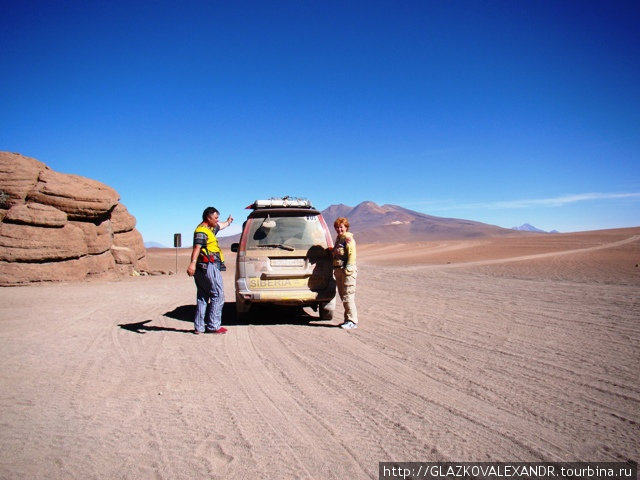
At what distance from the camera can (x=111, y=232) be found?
17.8 metres

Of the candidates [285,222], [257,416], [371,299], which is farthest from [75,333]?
[371,299]

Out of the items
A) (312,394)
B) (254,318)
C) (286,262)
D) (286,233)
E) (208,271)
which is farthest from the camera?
(254,318)

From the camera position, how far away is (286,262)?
656cm

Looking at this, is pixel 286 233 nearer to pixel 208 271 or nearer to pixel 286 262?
pixel 286 262

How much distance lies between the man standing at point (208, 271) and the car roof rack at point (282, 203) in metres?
0.88

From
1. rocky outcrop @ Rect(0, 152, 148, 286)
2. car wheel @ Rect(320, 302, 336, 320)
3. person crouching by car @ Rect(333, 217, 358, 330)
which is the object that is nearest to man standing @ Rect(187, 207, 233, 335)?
car wheel @ Rect(320, 302, 336, 320)

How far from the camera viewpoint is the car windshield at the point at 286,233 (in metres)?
6.66

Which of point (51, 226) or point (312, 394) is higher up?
point (51, 226)

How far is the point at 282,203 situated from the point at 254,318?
99.9 inches

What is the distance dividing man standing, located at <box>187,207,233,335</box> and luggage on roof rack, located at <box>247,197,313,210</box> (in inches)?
34.6

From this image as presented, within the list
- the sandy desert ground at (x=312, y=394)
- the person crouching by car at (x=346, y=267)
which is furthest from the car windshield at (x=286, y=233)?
the sandy desert ground at (x=312, y=394)

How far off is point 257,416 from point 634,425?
10.0 ft

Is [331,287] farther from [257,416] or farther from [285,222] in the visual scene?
[257,416]

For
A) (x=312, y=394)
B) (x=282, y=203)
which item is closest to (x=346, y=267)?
(x=282, y=203)
